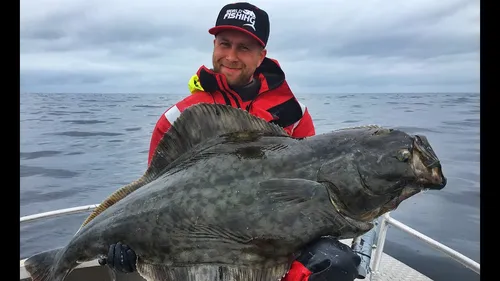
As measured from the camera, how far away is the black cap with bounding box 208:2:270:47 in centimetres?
361

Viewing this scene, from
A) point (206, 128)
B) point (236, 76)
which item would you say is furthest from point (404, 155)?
point (236, 76)

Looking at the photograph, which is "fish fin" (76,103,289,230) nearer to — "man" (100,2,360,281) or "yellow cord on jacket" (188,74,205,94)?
"man" (100,2,360,281)

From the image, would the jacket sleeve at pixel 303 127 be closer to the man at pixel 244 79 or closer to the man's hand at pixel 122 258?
the man at pixel 244 79

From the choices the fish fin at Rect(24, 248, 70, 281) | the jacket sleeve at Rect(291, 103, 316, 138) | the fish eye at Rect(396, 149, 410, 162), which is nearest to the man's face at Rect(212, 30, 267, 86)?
the jacket sleeve at Rect(291, 103, 316, 138)

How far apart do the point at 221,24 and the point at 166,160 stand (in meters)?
1.54

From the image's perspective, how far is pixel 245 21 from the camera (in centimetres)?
362

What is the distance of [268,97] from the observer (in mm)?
4008

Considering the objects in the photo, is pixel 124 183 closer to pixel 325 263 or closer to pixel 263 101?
pixel 263 101
